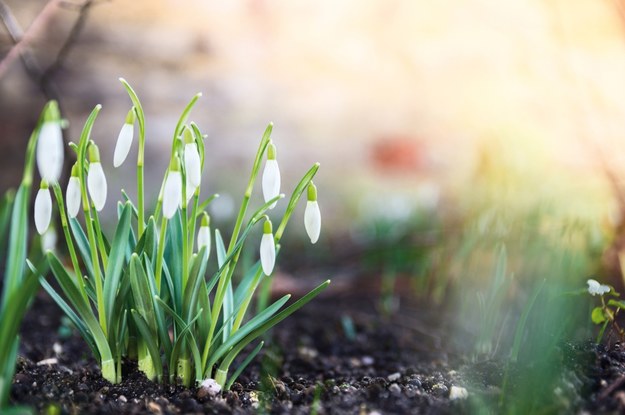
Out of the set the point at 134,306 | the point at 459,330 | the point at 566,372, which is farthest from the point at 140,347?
the point at 459,330

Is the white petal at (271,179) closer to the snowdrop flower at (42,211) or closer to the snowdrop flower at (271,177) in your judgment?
the snowdrop flower at (271,177)

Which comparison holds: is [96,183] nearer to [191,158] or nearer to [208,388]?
[191,158]

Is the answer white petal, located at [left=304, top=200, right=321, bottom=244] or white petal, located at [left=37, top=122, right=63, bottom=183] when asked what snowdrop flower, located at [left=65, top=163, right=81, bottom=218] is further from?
white petal, located at [left=304, top=200, right=321, bottom=244]

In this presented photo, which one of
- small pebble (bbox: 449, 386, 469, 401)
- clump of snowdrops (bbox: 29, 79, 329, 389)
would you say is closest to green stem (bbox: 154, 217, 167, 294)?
clump of snowdrops (bbox: 29, 79, 329, 389)

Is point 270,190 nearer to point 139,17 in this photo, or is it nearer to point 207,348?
point 207,348

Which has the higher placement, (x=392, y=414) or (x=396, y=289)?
(x=392, y=414)
